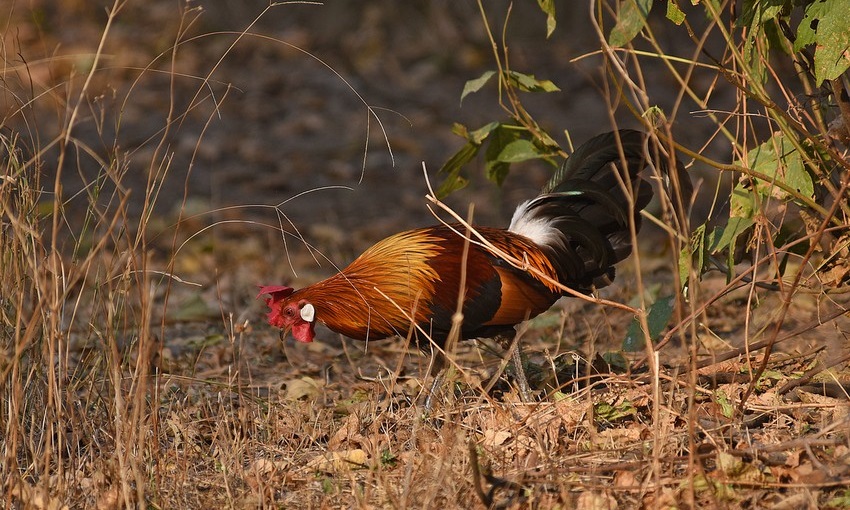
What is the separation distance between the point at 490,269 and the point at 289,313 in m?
0.85

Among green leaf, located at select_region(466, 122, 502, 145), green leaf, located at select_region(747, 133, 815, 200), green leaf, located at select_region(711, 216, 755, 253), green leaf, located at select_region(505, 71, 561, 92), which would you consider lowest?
green leaf, located at select_region(466, 122, 502, 145)

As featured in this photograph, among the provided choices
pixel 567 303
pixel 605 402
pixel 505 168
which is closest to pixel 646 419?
pixel 605 402

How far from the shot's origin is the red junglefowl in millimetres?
4004

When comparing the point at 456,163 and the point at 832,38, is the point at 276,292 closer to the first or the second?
the point at 456,163

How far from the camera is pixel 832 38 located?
120 inches

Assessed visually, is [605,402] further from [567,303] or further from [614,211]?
[567,303]

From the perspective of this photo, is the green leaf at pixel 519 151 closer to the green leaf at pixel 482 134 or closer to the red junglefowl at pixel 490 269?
the green leaf at pixel 482 134

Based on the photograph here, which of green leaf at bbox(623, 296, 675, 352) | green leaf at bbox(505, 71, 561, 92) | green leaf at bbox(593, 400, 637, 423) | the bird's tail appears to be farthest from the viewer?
the bird's tail

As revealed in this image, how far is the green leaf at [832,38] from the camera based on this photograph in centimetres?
304

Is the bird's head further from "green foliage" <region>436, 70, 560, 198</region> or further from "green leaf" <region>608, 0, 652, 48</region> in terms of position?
"green leaf" <region>608, 0, 652, 48</region>

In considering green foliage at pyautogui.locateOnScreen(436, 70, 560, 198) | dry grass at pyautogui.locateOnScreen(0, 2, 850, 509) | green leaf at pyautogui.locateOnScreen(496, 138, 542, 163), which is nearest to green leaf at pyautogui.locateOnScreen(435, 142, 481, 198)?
green foliage at pyautogui.locateOnScreen(436, 70, 560, 198)

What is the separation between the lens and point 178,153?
29.5ft

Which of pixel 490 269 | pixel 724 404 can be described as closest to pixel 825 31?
pixel 724 404

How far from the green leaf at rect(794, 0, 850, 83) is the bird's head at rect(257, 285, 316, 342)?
6.98 feet
